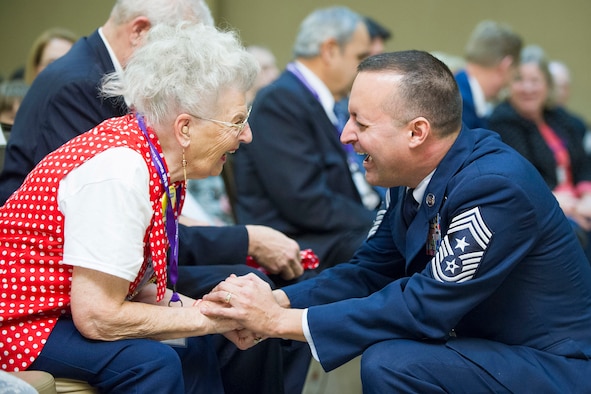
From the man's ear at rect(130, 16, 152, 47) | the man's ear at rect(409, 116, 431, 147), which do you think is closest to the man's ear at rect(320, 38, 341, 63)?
the man's ear at rect(130, 16, 152, 47)

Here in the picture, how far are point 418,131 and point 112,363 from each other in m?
1.00

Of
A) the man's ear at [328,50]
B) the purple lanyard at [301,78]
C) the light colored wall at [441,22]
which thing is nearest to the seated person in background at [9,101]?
the purple lanyard at [301,78]

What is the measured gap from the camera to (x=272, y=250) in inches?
114

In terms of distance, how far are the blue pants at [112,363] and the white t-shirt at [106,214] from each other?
193mm

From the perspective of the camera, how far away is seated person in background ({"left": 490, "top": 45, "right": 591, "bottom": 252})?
477 cm

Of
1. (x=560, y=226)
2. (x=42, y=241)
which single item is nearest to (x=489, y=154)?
(x=560, y=226)

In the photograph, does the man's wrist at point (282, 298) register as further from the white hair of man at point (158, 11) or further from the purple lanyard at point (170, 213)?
the white hair of man at point (158, 11)

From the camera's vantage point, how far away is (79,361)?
2.06 metres

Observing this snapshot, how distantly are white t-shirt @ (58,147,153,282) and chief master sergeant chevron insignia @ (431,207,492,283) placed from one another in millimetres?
762

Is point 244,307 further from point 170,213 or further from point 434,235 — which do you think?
point 434,235

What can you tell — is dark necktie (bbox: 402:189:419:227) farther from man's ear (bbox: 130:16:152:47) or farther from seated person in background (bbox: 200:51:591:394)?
man's ear (bbox: 130:16:152:47)

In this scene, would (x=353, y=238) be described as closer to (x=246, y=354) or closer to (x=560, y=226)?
(x=246, y=354)

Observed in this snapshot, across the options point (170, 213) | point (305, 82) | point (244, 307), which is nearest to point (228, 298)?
point (244, 307)

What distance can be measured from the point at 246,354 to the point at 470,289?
0.77m
